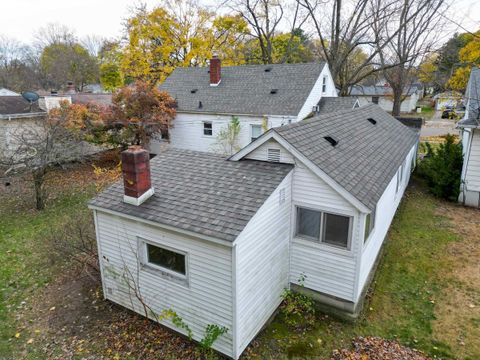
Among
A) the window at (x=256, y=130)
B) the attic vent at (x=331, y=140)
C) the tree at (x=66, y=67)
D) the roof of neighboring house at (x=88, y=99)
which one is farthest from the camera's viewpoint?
the tree at (x=66, y=67)

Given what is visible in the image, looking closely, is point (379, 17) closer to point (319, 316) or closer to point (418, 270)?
point (418, 270)

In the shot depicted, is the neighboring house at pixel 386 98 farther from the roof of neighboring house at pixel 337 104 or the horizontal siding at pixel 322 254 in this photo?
the horizontal siding at pixel 322 254

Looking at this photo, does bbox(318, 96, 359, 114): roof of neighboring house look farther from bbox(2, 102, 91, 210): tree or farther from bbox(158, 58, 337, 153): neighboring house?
bbox(2, 102, 91, 210): tree

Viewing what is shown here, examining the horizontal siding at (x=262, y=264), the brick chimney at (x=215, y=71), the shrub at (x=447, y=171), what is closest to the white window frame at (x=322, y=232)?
the horizontal siding at (x=262, y=264)

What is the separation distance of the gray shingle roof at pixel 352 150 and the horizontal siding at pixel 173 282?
3350mm

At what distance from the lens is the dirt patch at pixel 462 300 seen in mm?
7477

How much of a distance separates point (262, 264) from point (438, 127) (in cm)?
3806

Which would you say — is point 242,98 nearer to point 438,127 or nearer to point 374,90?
point 438,127

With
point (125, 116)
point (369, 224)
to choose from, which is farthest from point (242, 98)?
point (369, 224)

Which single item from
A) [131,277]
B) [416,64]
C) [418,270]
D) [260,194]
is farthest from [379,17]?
[131,277]

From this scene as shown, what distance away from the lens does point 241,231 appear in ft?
20.5

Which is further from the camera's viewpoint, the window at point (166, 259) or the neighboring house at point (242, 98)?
the neighboring house at point (242, 98)

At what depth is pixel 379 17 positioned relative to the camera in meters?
29.2

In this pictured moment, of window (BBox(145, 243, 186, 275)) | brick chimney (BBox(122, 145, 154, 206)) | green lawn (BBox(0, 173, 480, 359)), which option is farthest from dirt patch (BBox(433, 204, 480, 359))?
brick chimney (BBox(122, 145, 154, 206))
